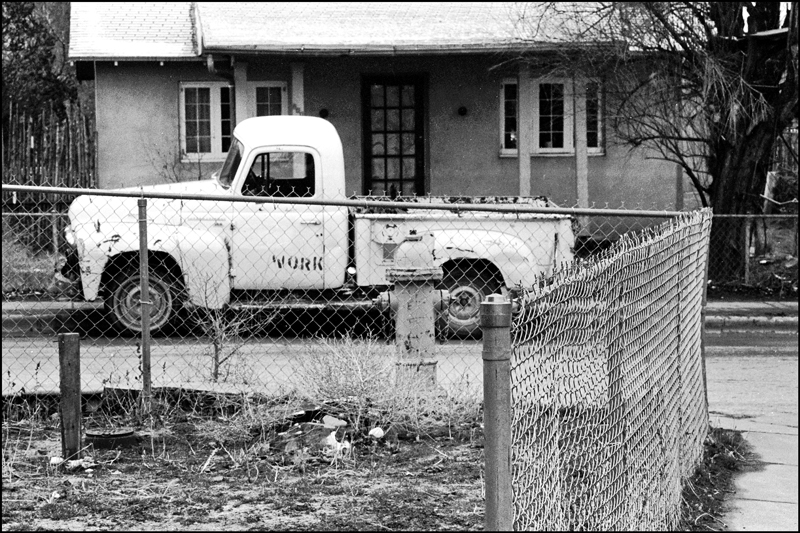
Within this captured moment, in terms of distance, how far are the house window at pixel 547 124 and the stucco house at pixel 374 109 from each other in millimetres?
23

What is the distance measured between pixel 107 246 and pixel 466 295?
3.73 m

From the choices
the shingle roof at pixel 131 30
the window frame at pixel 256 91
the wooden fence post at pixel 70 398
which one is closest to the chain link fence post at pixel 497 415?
the wooden fence post at pixel 70 398

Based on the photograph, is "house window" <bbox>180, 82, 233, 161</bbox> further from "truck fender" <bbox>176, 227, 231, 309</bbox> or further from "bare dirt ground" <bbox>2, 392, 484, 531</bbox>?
"bare dirt ground" <bbox>2, 392, 484, 531</bbox>

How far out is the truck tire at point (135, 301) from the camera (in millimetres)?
10125

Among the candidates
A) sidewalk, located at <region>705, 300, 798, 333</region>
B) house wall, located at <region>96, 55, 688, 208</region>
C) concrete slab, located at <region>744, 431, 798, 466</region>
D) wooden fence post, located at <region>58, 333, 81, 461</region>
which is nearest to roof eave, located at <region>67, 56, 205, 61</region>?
house wall, located at <region>96, 55, 688, 208</region>

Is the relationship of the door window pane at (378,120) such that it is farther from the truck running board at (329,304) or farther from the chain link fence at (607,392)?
the chain link fence at (607,392)

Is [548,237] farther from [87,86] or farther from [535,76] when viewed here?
[87,86]

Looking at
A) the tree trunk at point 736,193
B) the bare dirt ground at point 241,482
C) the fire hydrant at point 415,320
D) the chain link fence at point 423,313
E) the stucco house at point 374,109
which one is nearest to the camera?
the chain link fence at point 423,313

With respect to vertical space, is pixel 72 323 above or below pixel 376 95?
below

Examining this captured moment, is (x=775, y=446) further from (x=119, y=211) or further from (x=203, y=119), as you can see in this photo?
(x=203, y=119)

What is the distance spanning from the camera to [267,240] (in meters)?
10.5

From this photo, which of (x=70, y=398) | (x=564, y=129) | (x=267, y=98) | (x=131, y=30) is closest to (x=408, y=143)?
(x=267, y=98)

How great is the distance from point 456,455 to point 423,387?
95 cm

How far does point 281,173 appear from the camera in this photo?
444 inches
